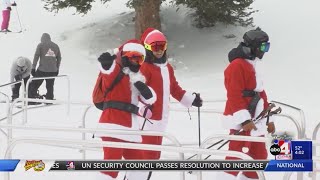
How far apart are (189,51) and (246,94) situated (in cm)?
1135

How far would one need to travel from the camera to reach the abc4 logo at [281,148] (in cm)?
290

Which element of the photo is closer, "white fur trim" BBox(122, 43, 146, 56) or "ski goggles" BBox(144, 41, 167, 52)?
"white fur trim" BBox(122, 43, 146, 56)

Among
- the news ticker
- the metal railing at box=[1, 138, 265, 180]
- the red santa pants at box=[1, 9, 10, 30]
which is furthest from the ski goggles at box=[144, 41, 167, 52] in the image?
the red santa pants at box=[1, 9, 10, 30]

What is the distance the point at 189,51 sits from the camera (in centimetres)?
1594

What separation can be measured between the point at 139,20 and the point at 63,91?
3.08m

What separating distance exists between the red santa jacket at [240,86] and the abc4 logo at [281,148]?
5.39ft

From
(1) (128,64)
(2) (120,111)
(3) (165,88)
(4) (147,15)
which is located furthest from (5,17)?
(2) (120,111)

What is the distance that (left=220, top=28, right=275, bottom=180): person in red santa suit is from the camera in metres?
4.61

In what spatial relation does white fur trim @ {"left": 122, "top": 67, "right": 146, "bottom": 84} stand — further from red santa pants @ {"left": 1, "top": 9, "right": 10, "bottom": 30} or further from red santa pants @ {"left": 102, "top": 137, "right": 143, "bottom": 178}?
red santa pants @ {"left": 1, "top": 9, "right": 10, "bottom": 30}

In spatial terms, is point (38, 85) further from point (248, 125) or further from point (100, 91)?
point (248, 125)

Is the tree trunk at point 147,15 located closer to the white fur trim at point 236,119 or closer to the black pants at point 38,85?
the black pants at point 38,85

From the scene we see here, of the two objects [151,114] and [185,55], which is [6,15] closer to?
[185,55]

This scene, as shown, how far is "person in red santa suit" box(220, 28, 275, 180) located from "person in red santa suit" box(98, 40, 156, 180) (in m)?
0.76

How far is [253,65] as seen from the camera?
4.71m
